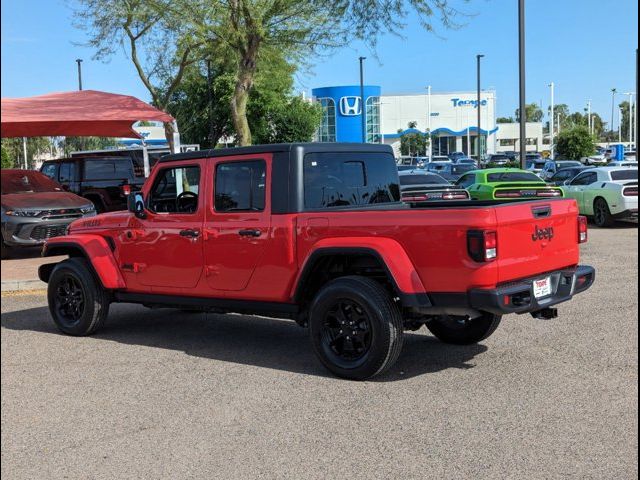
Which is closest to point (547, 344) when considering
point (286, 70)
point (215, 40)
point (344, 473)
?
point (344, 473)

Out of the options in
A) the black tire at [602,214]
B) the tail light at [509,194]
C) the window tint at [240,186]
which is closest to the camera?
the window tint at [240,186]

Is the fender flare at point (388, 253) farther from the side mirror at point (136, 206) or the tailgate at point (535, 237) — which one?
the side mirror at point (136, 206)

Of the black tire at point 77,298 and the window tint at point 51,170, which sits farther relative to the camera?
the window tint at point 51,170

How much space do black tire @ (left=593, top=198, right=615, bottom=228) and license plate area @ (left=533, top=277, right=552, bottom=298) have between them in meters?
13.8

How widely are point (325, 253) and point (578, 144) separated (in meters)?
57.4

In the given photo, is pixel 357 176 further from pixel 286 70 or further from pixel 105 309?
pixel 286 70

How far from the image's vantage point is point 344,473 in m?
3.93

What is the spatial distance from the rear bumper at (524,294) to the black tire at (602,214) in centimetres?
1333

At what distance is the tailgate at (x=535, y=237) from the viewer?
5.26m

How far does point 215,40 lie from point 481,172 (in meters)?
8.20

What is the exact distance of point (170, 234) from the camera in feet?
22.4

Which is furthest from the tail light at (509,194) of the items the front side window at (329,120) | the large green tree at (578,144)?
the front side window at (329,120)

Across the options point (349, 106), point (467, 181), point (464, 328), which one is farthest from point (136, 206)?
point (349, 106)

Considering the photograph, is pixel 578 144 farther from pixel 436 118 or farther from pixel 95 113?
pixel 95 113
